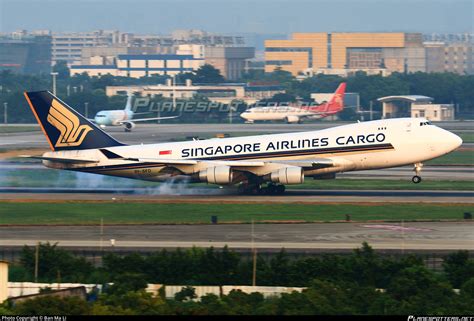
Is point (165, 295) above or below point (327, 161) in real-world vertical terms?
below

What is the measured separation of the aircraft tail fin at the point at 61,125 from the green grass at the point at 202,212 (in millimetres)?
7003

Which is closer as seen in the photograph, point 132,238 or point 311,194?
point 132,238

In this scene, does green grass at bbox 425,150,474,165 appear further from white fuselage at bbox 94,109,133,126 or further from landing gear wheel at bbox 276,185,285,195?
white fuselage at bbox 94,109,133,126

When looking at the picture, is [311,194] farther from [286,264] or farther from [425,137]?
[286,264]

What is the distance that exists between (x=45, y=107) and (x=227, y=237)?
23234 mm

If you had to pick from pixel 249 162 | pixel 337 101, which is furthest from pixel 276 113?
pixel 249 162

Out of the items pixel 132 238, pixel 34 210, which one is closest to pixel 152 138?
pixel 34 210

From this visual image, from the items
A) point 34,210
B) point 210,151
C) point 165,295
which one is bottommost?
point 165,295

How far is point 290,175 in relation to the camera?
63188mm

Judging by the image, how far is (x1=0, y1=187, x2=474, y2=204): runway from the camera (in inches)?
2411

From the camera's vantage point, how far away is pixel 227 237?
47.1 m

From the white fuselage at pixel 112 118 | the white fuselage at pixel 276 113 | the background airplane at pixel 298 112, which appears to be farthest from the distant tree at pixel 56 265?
the white fuselage at pixel 276 113

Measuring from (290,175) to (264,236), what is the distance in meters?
16.1

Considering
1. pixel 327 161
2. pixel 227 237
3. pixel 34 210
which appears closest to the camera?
pixel 227 237
